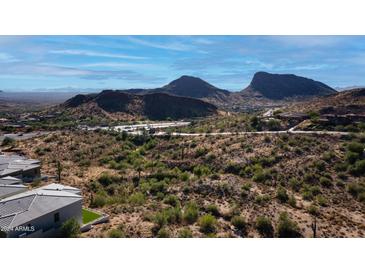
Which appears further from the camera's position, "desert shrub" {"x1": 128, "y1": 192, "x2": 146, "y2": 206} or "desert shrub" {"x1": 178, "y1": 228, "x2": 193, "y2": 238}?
"desert shrub" {"x1": 128, "y1": 192, "x2": 146, "y2": 206}

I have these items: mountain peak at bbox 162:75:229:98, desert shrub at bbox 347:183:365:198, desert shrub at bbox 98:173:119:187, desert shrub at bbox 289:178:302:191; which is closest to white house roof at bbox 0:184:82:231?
desert shrub at bbox 98:173:119:187

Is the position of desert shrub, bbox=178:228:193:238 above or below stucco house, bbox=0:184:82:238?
below

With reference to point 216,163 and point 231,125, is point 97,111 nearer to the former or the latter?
point 231,125

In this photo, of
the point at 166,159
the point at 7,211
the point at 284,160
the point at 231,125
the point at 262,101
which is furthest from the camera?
the point at 262,101

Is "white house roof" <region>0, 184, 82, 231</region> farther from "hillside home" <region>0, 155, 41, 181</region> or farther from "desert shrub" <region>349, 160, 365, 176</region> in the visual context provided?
"desert shrub" <region>349, 160, 365, 176</region>

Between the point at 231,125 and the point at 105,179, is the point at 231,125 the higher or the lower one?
the higher one

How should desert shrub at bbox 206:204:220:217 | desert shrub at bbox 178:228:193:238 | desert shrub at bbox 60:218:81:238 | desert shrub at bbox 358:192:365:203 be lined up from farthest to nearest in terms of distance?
desert shrub at bbox 358:192:365:203
desert shrub at bbox 206:204:220:217
desert shrub at bbox 178:228:193:238
desert shrub at bbox 60:218:81:238

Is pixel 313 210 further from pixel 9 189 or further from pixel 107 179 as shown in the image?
pixel 9 189

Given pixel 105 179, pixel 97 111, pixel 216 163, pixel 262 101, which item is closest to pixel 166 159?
pixel 216 163

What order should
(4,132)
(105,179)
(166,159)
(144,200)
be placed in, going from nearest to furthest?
(144,200)
(105,179)
(166,159)
(4,132)
